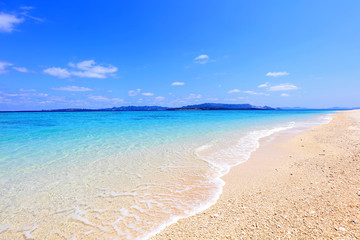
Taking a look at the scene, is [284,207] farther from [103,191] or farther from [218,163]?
[103,191]

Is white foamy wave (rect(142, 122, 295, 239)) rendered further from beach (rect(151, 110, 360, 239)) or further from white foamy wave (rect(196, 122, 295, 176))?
beach (rect(151, 110, 360, 239))

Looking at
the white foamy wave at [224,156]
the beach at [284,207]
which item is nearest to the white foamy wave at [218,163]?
the white foamy wave at [224,156]

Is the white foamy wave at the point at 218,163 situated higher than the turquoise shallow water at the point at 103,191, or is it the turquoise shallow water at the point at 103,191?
the white foamy wave at the point at 218,163

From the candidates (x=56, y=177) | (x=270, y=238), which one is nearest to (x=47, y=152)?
(x=56, y=177)

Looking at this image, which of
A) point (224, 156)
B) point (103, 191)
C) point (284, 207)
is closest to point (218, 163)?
point (224, 156)

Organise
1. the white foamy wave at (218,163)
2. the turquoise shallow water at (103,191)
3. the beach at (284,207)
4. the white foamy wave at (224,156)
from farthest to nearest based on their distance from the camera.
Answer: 1. the white foamy wave at (224,156)
2. the white foamy wave at (218,163)
3. the turquoise shallow water at (103,191)
4. the beach at (284,207)

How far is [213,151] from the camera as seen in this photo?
29.9 ft

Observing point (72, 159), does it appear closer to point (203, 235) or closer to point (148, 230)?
point (148, 230)

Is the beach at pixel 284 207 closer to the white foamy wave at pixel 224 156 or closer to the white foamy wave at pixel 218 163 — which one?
the white foamy wave at pixel 218 163

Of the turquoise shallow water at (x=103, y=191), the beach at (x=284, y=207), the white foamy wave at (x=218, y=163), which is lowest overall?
the turquoise shallow water at (x=103, y=191)

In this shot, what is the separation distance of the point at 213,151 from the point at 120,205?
5.95 metres

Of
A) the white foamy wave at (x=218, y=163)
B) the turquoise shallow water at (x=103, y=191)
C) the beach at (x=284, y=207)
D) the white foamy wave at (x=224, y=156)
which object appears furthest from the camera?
the white foamy wave at (x=224, y=156)

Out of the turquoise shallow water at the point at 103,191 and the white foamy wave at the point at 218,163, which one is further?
the white foamy wave at the point at 218,163

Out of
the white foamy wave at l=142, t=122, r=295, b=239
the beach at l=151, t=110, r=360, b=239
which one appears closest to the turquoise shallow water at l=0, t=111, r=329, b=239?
the white foamy wave at l=142, t=122, r=295, b=239
